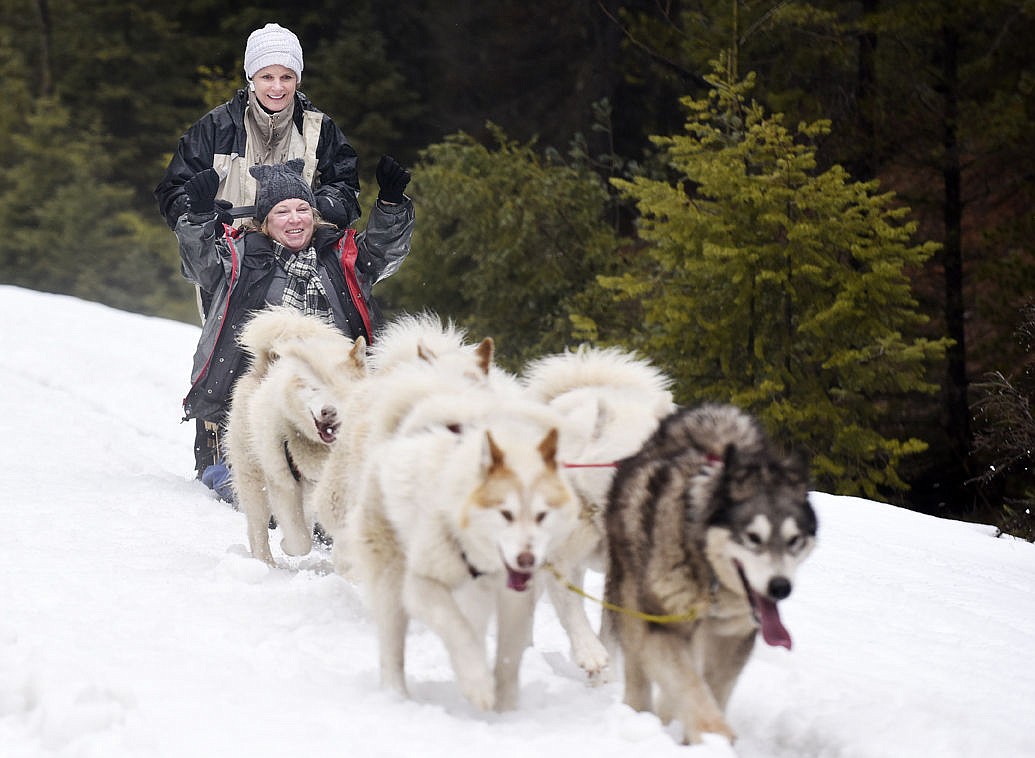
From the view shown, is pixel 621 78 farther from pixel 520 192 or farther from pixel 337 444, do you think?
pixel 337 444

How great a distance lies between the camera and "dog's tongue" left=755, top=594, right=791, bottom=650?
3412 mm

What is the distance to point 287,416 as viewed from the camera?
234 inches

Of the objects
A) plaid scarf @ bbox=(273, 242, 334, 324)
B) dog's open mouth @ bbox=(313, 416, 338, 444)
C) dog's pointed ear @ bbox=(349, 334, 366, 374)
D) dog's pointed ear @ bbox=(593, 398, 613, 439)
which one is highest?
plaid scarf @ bbox=(273, 242, 334, 324)

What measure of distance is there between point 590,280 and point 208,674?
532 inches

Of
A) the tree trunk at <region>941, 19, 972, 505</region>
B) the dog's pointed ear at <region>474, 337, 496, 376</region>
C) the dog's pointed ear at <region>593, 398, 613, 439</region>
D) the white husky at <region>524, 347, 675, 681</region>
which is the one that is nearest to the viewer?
the white husky at <region>524, 347, 675, 681</region>

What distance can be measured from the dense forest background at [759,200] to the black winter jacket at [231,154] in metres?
4.49

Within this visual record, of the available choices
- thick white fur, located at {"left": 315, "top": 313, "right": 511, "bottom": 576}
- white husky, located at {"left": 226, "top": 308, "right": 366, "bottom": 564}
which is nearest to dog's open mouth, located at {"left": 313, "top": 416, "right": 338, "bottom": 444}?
white husky, located at {"left": 226, "top": 308, "right": 366, "bottom": 564}

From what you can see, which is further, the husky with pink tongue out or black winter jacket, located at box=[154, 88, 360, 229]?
black winter jacket, located at box=[154, 88, 360, 229]

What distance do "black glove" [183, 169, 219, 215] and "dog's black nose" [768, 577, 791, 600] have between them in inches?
174

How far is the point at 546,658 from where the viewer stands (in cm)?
475

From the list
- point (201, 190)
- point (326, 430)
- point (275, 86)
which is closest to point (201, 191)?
point (201, 190)

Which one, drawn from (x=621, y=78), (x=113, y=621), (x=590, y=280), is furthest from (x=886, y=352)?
(x=621, y=78)

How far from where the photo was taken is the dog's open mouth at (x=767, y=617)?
134 inches

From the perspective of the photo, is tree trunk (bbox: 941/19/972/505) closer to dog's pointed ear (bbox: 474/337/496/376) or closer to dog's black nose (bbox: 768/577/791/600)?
dog's pointed ear (bbox: 474/337/496/376)
